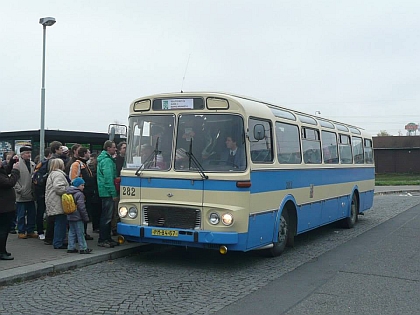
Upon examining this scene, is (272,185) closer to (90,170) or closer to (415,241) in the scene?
(90,170)

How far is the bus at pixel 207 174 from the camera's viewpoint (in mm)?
8648

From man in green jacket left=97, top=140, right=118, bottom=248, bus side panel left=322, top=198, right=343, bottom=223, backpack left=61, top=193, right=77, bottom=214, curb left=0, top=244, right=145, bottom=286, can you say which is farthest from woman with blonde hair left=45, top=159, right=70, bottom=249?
bus side panel left=322, top=198, right=343, bottom=223

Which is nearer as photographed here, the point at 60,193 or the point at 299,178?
the point at 60,193

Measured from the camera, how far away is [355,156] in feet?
52.5

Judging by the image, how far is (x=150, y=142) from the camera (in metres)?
9.44

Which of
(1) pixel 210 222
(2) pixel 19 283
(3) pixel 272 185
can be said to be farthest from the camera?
(3) pixel 272 185

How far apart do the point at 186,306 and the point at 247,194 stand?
253 cm

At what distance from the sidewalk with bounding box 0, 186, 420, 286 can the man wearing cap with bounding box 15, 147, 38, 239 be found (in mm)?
300

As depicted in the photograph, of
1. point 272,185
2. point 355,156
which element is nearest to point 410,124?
point 355,156

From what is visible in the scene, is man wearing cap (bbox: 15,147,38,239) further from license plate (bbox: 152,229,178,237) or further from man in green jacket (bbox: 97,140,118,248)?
license plate (bbox: 152,229,178,237)

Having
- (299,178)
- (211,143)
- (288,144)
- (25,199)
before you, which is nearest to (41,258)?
(25,199)

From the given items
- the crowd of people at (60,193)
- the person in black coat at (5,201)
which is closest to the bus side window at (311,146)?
the crowd of people at (60,193)

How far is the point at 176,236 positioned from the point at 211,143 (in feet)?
5.40

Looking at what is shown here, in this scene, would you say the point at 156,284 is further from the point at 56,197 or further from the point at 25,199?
the point at 25,199
